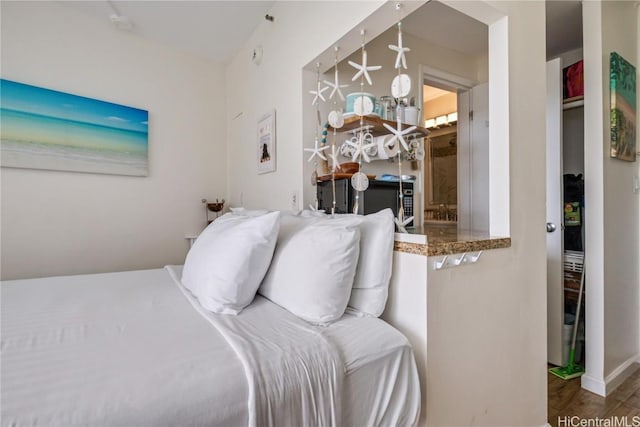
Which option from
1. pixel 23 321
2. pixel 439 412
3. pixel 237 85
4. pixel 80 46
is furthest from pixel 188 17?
pixel 439 412

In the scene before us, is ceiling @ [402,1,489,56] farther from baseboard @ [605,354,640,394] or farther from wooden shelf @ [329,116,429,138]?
baseboard @ [605,354,640,394]

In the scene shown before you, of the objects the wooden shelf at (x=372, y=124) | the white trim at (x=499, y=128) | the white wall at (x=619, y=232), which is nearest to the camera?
the white trim at (x=499, y=128)

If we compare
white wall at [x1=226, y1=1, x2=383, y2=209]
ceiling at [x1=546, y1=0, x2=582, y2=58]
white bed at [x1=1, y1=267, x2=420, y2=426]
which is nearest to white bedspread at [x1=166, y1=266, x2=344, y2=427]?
white bed at [x1=1, y1=267, x2=420, y2=426]

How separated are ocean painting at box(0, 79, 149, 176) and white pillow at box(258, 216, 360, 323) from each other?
7.35ft

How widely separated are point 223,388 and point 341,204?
1.14 meters

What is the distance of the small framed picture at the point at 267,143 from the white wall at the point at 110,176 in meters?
0.94

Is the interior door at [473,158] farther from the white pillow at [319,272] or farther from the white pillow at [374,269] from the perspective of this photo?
the white pillow at [319,272]

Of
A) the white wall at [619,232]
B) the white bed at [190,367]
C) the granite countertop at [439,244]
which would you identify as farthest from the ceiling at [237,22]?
the white bed at [190,367]

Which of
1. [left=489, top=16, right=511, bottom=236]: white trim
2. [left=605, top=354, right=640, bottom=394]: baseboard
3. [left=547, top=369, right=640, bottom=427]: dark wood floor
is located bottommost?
[left=547, top=369, right=640, bottom=427]: dark wood floor

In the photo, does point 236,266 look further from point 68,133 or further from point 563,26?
point 563,26

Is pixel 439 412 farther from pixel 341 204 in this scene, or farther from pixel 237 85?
pixel 237 85

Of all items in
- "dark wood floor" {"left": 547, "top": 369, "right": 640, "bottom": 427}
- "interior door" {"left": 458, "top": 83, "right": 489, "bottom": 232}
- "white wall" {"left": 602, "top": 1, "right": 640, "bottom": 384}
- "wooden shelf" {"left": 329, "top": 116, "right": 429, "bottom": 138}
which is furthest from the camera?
"interior door" {"left": 458, "top": 83, "right": 489, "bottom": 232}

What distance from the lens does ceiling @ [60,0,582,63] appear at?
236cm

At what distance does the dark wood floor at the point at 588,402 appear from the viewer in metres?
1.70
